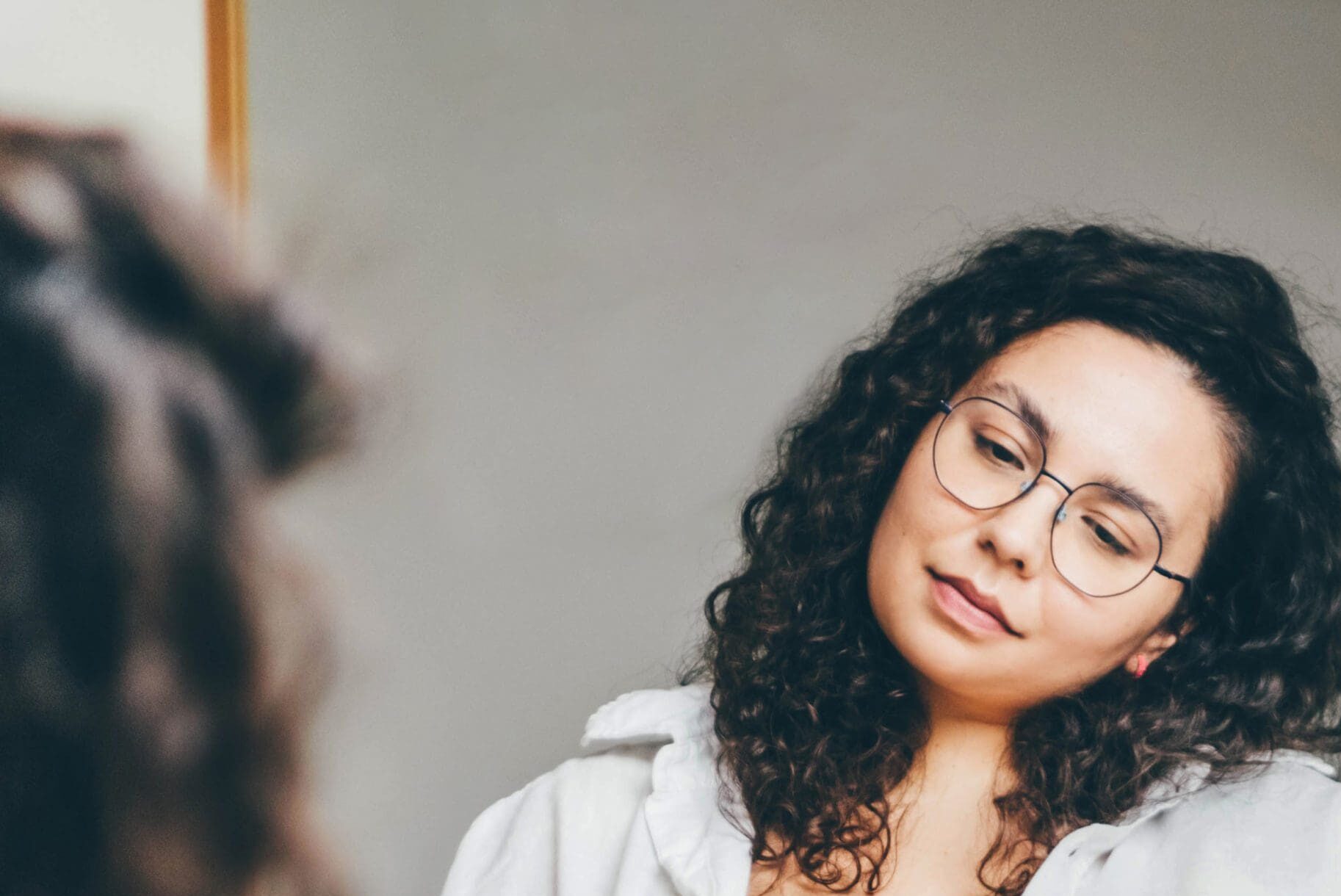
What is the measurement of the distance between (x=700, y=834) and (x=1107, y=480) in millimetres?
511

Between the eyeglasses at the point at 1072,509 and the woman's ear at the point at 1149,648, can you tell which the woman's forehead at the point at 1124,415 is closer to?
the eyeglasses at the point at 1072,509

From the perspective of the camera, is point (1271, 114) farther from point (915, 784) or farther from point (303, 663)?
point (303, 663)

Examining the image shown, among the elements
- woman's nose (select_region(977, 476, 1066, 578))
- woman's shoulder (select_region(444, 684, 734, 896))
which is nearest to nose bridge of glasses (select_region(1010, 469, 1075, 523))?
woman's nose (select_region(977, 476, 1066, 578))

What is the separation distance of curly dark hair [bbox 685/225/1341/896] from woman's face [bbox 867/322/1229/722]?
3cm

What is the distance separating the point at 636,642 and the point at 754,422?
1.14 feet

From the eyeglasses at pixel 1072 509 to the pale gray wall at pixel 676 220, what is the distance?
2.01 feet

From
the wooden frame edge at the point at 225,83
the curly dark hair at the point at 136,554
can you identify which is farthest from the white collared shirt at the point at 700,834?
the curly dark hair at the point at 136,554

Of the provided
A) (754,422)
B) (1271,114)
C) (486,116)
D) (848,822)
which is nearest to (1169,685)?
(848,822)

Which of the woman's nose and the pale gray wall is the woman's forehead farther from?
the pale gray wall

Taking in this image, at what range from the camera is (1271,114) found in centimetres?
171

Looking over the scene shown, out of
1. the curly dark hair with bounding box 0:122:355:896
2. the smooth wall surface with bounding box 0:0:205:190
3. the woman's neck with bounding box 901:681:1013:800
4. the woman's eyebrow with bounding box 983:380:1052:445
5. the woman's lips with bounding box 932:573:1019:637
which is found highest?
the smooth wall surface with bounding box 0:0:205:190

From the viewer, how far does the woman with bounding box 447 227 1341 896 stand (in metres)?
1.11

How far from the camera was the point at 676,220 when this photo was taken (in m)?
1.74

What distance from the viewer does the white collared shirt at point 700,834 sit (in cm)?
104
